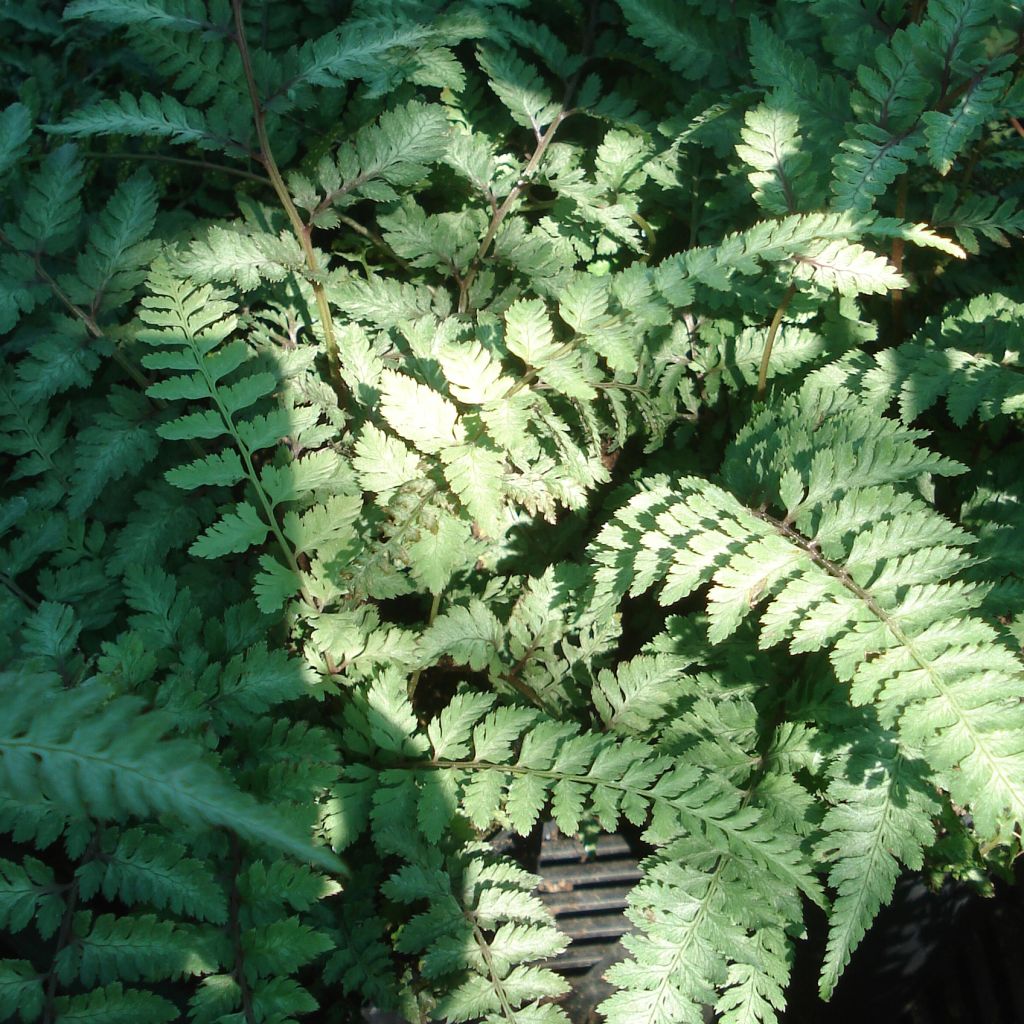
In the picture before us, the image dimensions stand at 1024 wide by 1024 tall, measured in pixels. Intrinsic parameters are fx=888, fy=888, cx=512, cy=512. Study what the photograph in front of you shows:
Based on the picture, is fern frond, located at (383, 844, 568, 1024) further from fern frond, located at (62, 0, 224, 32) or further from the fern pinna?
fern frond, located at (62, 0, 224, 32)

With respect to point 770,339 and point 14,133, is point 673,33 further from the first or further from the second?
point 14,133

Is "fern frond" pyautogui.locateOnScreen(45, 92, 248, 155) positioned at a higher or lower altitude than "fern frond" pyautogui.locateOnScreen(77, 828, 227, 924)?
higher

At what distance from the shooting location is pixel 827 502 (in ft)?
5.97

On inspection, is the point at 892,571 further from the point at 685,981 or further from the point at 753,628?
the point at 685,981

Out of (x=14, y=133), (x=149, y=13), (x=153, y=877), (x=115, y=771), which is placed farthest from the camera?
(x=14, y=133)

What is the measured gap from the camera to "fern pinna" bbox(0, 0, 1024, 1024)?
169cm

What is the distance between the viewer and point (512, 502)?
85.0 inches

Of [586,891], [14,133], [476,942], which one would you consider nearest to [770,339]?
[586,891]

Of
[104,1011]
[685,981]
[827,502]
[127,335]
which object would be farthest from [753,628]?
[127,335]

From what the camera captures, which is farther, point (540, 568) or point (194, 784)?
point (540, 568)

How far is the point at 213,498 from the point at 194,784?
1.12 m

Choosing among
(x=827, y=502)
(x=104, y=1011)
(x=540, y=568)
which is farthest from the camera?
(x=540, y=568)

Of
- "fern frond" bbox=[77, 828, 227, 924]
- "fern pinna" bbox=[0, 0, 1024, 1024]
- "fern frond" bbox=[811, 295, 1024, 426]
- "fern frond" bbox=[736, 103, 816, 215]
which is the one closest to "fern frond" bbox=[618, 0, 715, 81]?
"fern pinna" bbox=[0, 0, 1024, 1024]

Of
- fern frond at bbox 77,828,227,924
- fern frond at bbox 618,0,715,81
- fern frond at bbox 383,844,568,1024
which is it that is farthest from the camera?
fern frond at bbox 618,0,715,81
